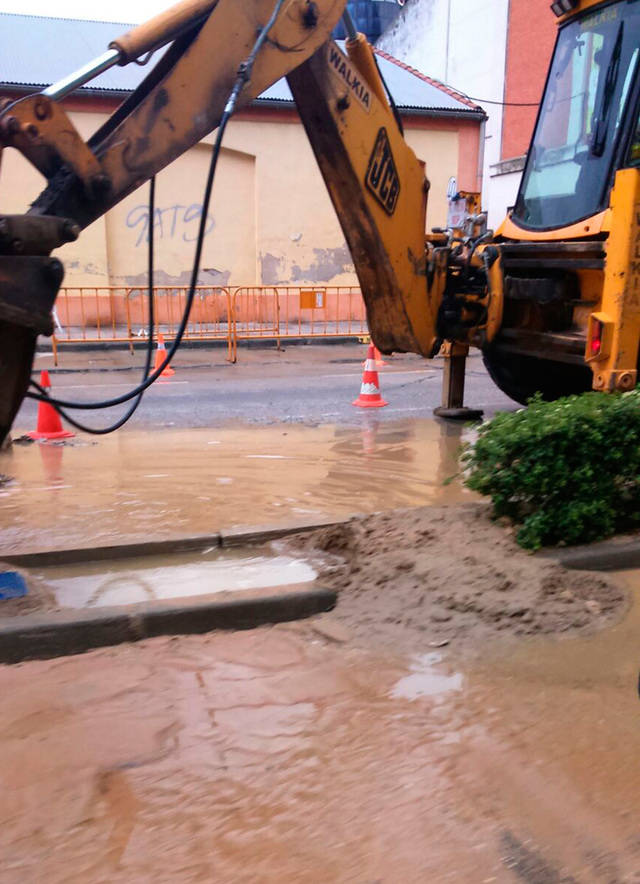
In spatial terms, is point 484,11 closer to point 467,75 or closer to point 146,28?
point 467,75

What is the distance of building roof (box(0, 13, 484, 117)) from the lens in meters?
17.0

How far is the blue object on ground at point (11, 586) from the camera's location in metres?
3.74

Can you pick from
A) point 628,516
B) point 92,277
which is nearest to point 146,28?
point 628,516

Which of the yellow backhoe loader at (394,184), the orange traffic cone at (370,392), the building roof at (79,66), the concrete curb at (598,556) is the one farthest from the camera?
the building roof at (79,66)

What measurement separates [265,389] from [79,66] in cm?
1240

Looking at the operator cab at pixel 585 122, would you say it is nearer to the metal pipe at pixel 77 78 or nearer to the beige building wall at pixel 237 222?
the metal pipe at pixel 77 78

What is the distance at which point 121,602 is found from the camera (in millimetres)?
3871

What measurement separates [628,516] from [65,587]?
3.11 m

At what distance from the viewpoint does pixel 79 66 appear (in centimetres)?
1858

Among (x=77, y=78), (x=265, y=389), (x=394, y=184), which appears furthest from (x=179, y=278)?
(x=77, y=78)

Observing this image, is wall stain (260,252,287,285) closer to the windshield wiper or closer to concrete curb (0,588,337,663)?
the windshield wiper

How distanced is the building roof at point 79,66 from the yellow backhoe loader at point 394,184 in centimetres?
1138

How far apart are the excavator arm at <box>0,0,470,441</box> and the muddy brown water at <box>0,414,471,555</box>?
1.48m

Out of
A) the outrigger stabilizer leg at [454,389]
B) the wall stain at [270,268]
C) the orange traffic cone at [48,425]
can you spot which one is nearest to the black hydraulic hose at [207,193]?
the orange traffic cone at [48,425]
